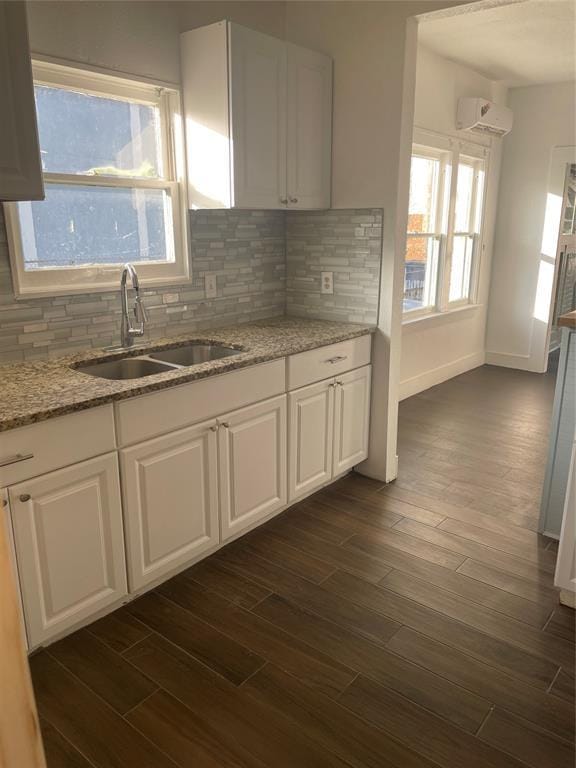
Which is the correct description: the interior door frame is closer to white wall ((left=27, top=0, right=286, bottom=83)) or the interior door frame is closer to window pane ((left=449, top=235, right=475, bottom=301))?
window pane ((left=449, top=235, right=475, bottom=301))

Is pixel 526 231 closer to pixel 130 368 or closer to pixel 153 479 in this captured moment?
pixel 130 368

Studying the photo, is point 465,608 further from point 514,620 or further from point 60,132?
point 60,132

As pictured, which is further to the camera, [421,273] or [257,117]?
[421,273]

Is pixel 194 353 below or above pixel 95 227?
below

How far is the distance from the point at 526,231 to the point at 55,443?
17.1ft

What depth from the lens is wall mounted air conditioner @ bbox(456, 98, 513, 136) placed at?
4.73 m

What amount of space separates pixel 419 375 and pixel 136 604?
3.46 metres

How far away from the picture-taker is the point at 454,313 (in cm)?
538

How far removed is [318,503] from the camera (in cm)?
307

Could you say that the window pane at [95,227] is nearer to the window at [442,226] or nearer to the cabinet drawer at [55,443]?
the cabinet drawer at [55,443]

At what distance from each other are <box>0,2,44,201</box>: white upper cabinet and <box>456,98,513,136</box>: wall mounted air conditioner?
13.0 ft

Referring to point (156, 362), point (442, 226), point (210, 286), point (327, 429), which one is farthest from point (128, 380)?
point (442, 226)

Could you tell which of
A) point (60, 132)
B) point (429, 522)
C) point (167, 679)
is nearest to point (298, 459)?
point (429, 522)

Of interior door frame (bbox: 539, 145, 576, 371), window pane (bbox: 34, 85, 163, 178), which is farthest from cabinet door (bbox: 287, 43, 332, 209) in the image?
interior door frame (bbox: 539, 145, 576, 371)
